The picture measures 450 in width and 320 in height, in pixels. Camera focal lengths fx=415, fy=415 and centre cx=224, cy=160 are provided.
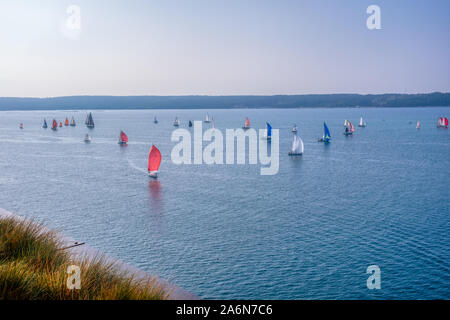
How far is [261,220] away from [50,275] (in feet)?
62.9

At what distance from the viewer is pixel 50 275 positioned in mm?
7191

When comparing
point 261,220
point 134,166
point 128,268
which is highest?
point 128,268

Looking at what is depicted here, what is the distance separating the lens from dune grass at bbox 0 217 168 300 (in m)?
6.65

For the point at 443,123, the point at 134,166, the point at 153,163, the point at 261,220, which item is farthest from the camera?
the point at 443,123

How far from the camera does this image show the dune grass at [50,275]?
6.65m

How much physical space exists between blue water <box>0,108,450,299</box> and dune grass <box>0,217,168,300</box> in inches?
62.2

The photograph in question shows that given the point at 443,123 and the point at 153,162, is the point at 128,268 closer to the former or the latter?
the point at 153,162

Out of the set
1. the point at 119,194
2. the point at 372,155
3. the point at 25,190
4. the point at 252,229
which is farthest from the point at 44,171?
the point at 372,155

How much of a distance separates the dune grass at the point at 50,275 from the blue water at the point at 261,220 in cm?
158
